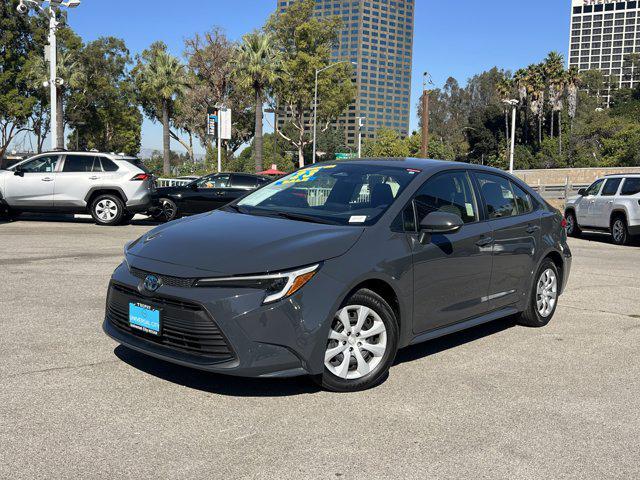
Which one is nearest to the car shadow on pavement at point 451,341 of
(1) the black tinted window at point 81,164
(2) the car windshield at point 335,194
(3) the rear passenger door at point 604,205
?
(2) the car windshield at point 335,194

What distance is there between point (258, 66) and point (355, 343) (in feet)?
122

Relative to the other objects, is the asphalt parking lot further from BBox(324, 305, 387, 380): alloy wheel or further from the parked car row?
the parked car row

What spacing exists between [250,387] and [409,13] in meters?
169

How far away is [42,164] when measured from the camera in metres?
15.1

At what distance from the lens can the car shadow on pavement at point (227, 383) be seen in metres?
4.35

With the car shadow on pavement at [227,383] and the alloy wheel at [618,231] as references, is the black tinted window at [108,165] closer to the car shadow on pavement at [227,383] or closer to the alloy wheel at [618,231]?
the car shadow on pavement at [227,383]

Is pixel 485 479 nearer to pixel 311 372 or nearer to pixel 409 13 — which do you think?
pixel 311 372

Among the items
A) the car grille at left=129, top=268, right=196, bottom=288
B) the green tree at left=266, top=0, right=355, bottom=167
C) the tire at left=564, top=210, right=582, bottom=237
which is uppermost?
the green tree at left=266, top=0, right=355, bottom=167

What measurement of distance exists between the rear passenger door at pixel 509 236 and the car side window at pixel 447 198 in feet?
0.72

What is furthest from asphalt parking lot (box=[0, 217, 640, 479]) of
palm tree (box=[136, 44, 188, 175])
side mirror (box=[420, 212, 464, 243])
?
palm tree (box=[136, 44, 188, 175])

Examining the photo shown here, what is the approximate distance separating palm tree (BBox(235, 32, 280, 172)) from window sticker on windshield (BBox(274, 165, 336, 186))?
3472 cm

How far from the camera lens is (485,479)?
10.7 ft

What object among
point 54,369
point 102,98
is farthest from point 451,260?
point 102,98

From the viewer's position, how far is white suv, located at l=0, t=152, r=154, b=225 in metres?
15.0
